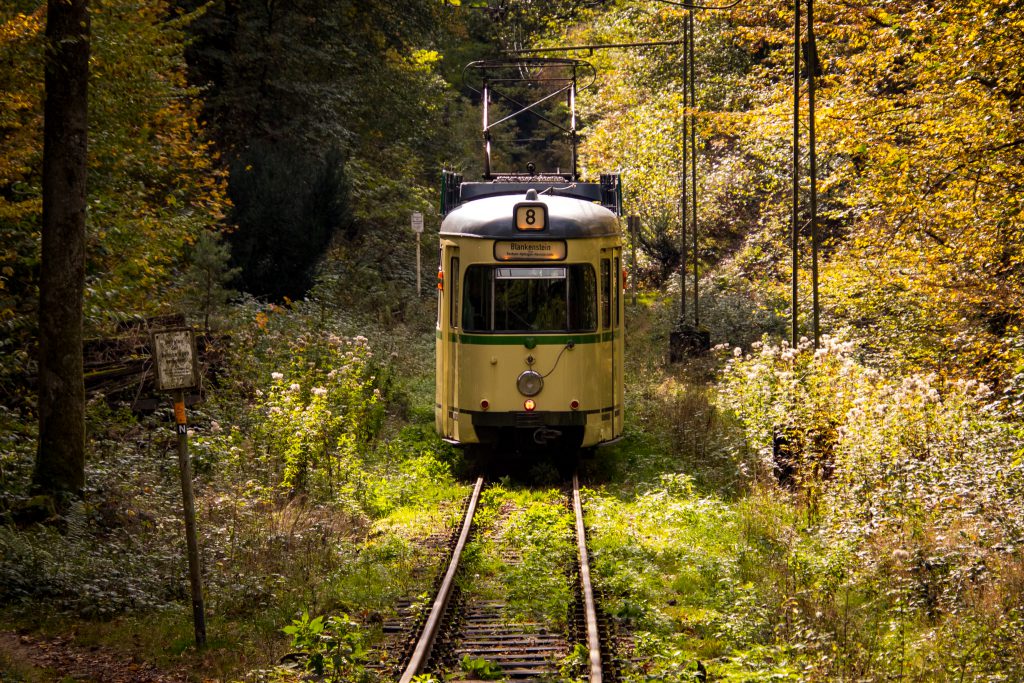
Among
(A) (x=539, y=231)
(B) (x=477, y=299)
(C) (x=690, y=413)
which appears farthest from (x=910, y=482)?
(C) (x=690, y=413)

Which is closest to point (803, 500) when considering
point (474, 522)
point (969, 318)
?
point (474, 522)

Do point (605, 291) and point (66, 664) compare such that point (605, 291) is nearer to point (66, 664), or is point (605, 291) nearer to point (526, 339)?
point (526, 339)

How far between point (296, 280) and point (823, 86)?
1272cm

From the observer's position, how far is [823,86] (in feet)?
67.1

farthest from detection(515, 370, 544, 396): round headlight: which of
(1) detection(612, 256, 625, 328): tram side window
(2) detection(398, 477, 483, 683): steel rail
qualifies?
(2) detection(398, 477, 483, 683): steel rail

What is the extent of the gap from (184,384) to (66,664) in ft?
6.45

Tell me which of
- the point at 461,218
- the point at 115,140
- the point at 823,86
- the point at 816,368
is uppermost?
the point at 823,86

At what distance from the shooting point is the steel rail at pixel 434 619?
269 inches

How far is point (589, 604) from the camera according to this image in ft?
26.7

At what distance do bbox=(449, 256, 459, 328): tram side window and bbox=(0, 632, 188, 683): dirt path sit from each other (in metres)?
6.52

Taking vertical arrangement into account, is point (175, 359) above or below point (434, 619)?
above

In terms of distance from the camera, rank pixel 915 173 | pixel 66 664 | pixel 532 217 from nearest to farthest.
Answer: pixel 66 664
pixel 532 217
pixel 915 173

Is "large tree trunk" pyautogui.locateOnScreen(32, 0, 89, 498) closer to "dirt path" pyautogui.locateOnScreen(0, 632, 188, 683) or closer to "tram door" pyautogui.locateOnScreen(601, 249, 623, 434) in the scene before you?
"dirt path" pyautogui.locateOnScreen(0, 632, 188, 683)

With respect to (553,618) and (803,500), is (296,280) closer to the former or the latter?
(803,500)
